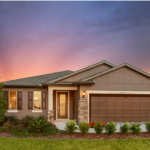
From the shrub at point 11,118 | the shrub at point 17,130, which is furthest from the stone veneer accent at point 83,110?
the shrub at point 11,118

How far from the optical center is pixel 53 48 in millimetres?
21422

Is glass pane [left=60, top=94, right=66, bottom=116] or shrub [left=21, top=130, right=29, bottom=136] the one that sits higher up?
glass pane [left=60, top=94, right=66, bottom=116]

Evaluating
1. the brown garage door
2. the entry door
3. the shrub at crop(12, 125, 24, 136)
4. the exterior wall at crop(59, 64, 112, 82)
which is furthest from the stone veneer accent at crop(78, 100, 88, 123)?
the shrub at crop(12, 125, 24, 136)

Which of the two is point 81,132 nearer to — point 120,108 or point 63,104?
point 120,108

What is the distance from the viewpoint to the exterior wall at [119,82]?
565 inches

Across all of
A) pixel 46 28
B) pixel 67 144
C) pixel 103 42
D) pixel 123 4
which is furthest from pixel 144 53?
pixel 67 144

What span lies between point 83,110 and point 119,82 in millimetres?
3329

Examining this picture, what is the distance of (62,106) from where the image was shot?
58.2 feet

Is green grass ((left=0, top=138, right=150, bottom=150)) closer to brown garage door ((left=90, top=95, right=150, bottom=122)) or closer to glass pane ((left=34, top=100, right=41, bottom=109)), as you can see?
brown garage door ((left=90, top=95, right=150, bottom=122))

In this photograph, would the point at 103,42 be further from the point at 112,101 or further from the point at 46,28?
the point at 112,101

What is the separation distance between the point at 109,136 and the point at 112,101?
4.78m

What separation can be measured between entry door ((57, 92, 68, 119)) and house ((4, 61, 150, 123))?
678mm

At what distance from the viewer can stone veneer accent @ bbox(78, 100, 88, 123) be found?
13938 mm

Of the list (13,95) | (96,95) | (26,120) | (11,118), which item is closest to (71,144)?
(96,95)
